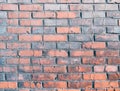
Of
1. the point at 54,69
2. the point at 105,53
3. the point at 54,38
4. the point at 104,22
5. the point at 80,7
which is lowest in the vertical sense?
the point at 54,69

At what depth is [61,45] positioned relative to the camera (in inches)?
73.4

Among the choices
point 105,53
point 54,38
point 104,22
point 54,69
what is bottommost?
point 54,69

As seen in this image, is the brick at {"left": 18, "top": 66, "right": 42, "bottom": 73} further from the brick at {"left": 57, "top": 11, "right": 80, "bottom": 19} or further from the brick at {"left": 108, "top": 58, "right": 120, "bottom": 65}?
the brick at {"left": 108, "top": 58, "right": 120, "bottom": 65}

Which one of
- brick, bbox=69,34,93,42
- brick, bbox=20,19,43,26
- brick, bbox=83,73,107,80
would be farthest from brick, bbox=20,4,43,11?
brick, bbox=83,73,107,80

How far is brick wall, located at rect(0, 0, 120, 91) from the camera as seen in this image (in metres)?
1.86

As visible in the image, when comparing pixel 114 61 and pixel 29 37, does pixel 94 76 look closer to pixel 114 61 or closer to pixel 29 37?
pixel 114 61

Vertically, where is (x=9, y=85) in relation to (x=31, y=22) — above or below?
below

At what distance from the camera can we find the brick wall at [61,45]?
73.1 inches

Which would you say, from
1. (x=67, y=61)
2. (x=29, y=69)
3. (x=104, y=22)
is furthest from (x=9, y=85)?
(x=104, y=22)

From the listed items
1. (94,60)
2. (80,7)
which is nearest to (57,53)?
(94,60)

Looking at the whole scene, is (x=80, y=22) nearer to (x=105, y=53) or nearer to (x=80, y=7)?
Result: (x=80, y=7)

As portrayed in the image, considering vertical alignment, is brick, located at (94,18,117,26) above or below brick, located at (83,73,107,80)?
above

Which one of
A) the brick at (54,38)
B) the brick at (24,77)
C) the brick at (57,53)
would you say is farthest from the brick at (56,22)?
the brick at (24,77)

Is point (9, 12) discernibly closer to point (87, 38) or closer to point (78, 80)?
point (87, 38)
